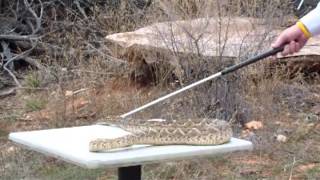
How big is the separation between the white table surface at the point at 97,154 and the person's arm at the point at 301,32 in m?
0.60

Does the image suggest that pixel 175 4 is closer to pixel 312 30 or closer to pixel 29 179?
pixel 29 179

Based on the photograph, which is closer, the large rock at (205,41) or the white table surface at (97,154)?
the white table surface at (97,154)

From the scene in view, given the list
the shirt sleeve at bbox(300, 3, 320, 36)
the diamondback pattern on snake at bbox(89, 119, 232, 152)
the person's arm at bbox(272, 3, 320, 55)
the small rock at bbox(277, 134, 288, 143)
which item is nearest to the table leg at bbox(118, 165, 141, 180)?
the diamondback pattern on snake at bbox(89, 119, 232, 152)

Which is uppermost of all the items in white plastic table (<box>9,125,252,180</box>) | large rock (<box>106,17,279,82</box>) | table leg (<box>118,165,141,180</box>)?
large rock (<box>106,17,279,82</box>)

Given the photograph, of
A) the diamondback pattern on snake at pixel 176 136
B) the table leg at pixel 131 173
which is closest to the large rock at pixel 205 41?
the diamondback pattern on snake at pixel 176 136

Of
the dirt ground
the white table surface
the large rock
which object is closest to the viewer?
the white table surface

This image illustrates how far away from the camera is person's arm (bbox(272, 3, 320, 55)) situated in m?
3.27

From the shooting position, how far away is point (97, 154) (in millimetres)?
2705

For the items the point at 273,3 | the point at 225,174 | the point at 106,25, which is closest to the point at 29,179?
the point at 225,174

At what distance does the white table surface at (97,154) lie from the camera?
264 cm

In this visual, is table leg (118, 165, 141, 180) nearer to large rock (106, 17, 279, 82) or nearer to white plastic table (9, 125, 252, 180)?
white plastic table (9, 125, 252, 180)

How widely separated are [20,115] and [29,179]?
2.13 m

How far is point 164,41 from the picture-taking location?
282 inches

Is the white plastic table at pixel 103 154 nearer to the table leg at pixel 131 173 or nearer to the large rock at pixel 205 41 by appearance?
the table leg at pixel 131 173
